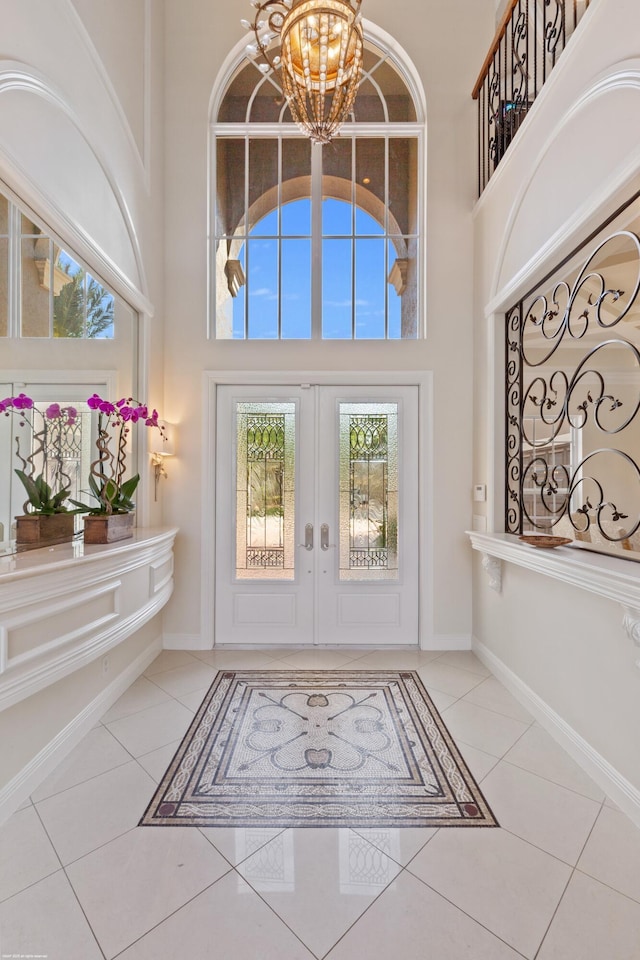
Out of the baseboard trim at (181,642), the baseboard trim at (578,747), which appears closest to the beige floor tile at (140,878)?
the baseboard trim at (578,747)

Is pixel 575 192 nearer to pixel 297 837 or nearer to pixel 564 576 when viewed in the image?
pixel 564 576

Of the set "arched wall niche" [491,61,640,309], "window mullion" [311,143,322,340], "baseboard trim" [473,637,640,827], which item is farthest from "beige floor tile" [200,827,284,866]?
"window mullion" [311,143,322,340]

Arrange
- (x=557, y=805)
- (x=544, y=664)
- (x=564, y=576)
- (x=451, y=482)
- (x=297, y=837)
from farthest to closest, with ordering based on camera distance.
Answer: (x=451, y=482) < (x=544, y=664) < (x=564, y=576) < (x=557, y=805) < (x=297, y=837)

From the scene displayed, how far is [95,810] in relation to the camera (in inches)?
76.3

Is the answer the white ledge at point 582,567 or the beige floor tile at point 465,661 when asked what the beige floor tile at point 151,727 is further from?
the white ledge at point 582,567

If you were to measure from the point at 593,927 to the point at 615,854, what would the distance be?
0.38m

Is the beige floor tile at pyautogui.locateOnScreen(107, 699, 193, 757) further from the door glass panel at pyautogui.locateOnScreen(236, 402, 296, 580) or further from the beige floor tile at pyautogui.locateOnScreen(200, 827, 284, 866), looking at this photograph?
the door glass panel at pyautogui.locateOnScreen(236, 402, 296, 580)

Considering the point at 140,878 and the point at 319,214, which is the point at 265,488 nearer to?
the point at 319,214

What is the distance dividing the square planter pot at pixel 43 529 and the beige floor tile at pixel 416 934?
2.12 m

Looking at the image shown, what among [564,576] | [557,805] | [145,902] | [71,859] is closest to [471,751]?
[557,805]

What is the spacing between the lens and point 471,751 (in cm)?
238

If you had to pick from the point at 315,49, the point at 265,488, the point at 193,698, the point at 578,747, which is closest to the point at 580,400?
the point at 578,747

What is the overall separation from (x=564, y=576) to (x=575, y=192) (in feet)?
6.50

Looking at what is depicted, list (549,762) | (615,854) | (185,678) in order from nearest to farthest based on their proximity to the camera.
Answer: (615,854)
(549,762)
(185,678)
